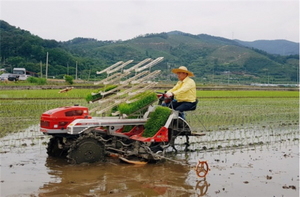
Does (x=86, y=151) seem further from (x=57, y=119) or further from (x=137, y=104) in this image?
(x=137, y=104)

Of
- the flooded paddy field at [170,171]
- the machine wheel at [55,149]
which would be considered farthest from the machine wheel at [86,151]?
the machine wheel at [55,149]

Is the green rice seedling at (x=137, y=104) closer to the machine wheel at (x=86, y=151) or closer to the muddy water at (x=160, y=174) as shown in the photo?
the machine wheel at (x=86, y=151)

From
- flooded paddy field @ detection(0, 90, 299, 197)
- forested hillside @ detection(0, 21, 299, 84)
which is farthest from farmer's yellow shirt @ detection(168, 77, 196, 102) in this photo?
forested hillside @ detection(0, 21, 299, 84)

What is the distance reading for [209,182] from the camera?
24.7ft

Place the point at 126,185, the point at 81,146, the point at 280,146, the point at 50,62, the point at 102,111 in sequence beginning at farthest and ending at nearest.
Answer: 1. the point at 50,62
2. the point at 280,146
3. the point at 102,111
4. the point at 81,146
5. the point at 126,185

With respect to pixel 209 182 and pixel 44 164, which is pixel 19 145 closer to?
pixel 44 164

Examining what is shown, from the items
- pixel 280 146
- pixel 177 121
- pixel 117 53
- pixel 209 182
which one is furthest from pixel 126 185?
pixel 117 53

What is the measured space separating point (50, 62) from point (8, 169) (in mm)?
55520

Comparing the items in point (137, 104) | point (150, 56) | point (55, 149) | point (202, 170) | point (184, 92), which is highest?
point (150, 56)

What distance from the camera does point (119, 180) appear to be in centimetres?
→ 736

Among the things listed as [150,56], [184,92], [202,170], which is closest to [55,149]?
[184,92]

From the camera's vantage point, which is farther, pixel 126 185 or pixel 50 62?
pixel 50 62

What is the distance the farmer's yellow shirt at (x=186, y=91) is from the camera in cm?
945

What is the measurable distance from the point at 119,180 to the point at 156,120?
228 cm
